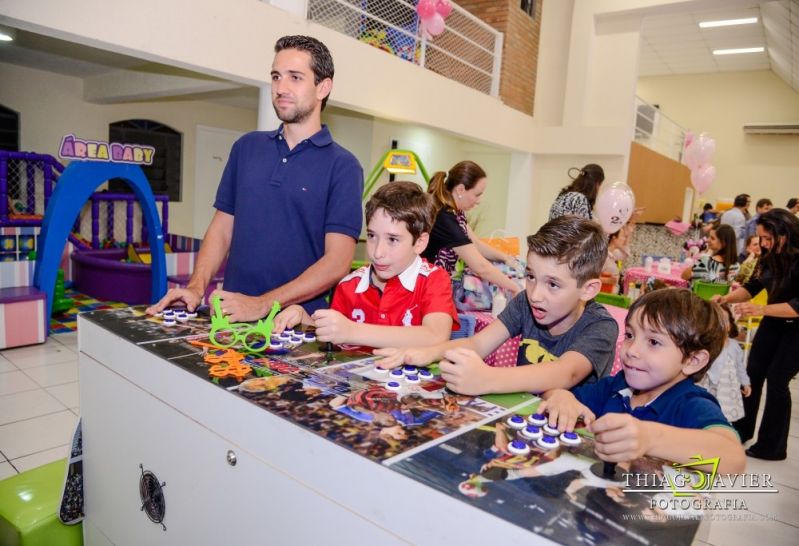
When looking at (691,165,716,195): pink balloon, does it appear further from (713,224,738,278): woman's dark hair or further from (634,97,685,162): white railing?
(713,224,738,278): woman's dark hair

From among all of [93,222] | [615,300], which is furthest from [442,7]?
[93,222]

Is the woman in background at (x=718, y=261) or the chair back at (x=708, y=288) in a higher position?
the woman in background at (x=718, y=261)

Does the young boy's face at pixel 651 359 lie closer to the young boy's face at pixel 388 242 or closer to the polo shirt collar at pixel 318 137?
the young boy's face at pixel 388 242

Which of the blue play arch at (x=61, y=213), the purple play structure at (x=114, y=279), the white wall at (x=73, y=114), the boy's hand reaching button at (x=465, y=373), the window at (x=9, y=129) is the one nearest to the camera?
the boy's hand reaching button at (x=465, y=373)

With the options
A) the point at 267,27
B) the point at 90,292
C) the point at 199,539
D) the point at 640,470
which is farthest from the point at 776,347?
the point at 90,292

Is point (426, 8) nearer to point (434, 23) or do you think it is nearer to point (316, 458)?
point (434, 23)

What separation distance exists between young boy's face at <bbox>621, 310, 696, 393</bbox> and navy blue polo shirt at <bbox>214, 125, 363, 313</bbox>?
106cm

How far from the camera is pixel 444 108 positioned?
283 inches

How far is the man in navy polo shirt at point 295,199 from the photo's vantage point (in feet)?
6.20

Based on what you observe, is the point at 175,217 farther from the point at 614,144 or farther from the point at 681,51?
the point at 681,51

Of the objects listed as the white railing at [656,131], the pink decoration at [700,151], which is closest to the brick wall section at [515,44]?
the white railing at [656,131]

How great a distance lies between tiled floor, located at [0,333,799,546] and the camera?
2.66 metres

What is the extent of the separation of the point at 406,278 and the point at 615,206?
3.48 m

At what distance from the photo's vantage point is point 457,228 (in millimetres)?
3240
